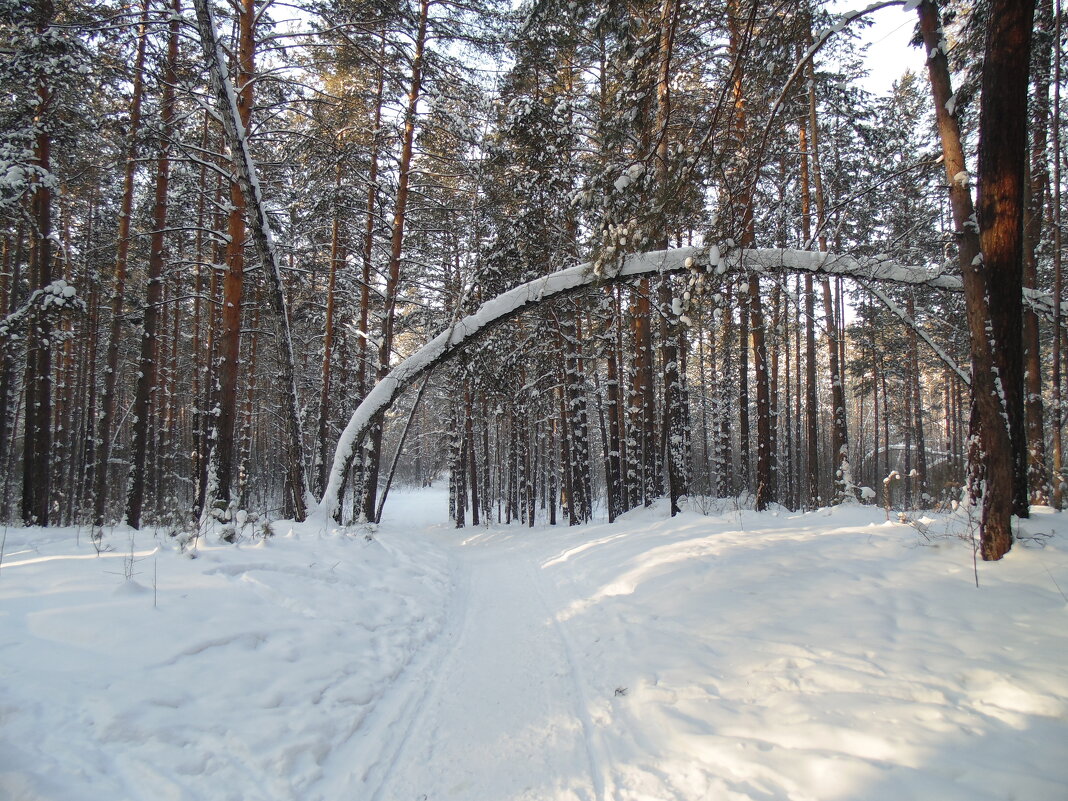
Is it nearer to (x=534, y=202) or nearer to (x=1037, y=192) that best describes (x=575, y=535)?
(x=534, y=202)

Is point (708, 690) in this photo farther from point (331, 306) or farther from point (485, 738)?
point (331, 306)

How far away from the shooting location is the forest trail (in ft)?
8.46

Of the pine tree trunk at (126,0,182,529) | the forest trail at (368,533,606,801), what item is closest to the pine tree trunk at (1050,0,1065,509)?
the forest trail at (368,533,606,801)

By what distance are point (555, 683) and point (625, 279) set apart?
489cm

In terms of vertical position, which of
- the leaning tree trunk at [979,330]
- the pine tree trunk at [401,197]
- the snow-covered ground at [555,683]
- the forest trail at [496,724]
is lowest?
the forest trail at [496,724]

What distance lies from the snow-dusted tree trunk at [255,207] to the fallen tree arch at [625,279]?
643 millimetres

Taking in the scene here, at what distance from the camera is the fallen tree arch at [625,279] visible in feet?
16.9

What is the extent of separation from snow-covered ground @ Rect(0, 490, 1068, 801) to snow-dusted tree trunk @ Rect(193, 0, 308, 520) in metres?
2.59

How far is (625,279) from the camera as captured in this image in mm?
6336

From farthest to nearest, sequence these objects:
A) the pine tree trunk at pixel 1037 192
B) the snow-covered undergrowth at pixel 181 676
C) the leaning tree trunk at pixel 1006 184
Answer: the pine tree trunk at pixel 1037 192, the leaning tree trunk at pixel 1006 184, the snow-covered undergrowth at pixel 181 676

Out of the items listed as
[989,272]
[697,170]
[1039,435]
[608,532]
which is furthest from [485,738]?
[1039,435]

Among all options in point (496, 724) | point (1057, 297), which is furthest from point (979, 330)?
point (496, 724)

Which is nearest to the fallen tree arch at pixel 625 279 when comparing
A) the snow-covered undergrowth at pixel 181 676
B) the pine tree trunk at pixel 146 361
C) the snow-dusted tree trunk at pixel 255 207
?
the snow-dusted tree trunk at pixel 255 207

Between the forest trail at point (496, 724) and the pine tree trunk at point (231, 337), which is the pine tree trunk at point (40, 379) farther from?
the forest trail at point (496, 724)
